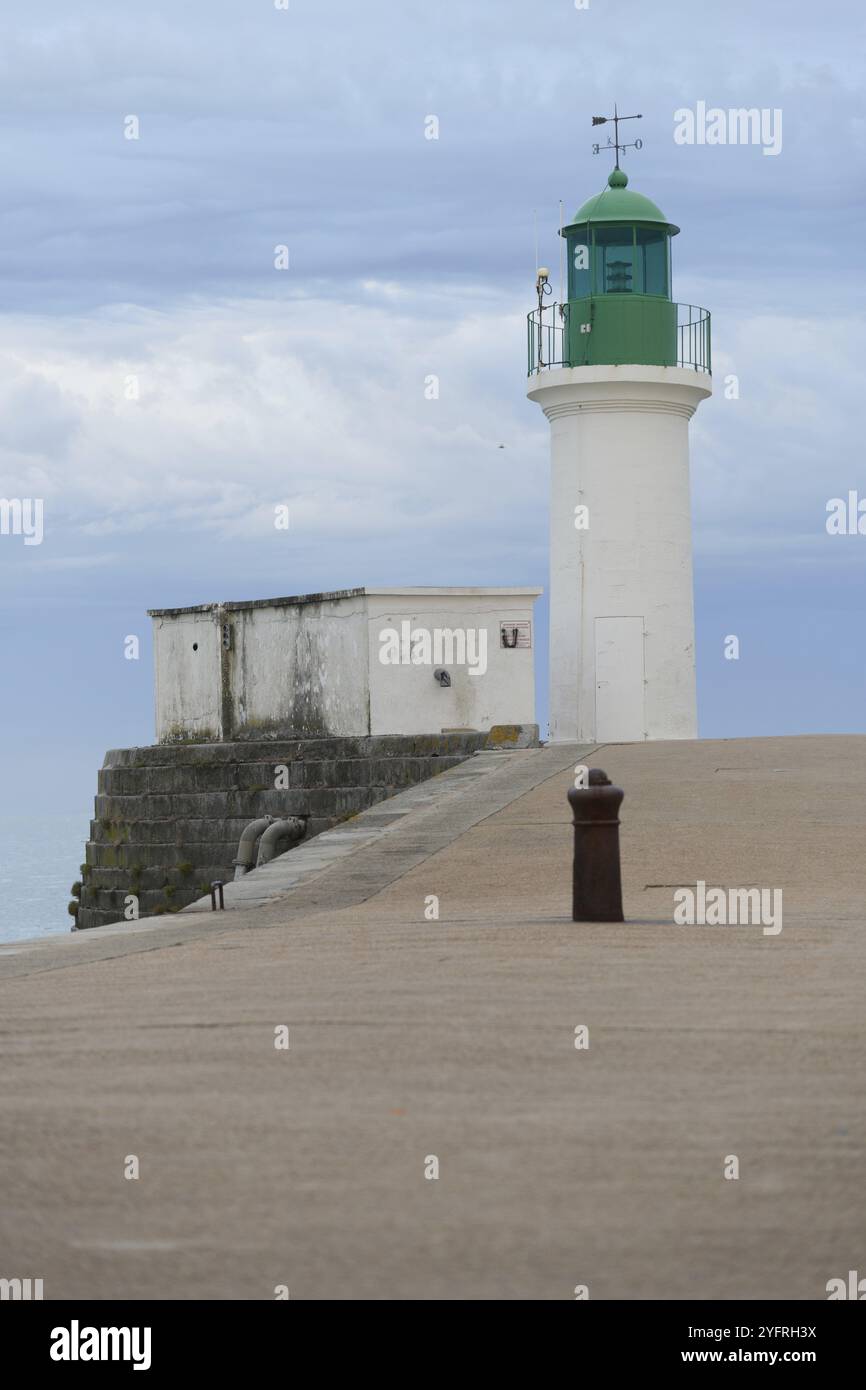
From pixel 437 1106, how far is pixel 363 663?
15720mm

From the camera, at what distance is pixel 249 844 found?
19234 mm

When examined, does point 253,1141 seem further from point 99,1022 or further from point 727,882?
point 727,882

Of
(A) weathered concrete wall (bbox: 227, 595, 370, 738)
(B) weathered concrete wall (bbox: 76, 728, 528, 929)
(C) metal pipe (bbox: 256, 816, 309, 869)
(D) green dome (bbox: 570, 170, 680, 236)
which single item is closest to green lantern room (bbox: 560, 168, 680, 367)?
(D) green dome (bbox: 570, 170, 680, 236)

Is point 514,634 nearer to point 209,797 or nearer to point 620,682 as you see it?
point 620,682

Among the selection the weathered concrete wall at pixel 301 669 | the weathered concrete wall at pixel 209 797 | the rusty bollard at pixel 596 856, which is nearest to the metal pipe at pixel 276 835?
the weathered concrete wall at pixel 209 797

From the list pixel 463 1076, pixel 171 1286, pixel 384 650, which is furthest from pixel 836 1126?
pixel 384 650

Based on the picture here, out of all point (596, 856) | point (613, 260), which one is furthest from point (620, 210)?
point (596, 856)

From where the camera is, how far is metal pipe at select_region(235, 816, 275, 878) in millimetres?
19125

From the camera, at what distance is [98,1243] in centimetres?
445

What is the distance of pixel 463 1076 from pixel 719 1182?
57.7 inches

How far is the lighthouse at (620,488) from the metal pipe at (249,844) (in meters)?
7.25

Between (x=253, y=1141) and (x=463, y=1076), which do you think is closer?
(x=253, y=1141)

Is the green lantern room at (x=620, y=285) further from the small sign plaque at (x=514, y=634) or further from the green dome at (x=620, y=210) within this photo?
the small sign plaque at (x=514, y=634)

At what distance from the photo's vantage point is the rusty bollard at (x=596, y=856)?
10.7 meters
